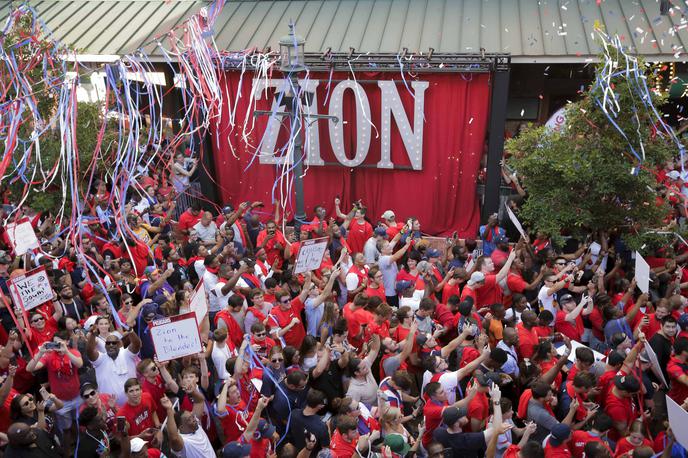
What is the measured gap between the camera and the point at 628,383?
5.36 m

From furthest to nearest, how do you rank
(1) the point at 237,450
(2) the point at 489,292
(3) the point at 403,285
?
1. (2) the point at 489,292
2. (3) the point at 403,285
3. (1) the point at 237,450

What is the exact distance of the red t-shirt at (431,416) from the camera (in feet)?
17.3

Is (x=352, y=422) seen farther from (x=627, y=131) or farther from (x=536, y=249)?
(x=627, y=131)

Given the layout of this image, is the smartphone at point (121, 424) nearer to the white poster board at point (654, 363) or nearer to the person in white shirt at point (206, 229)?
the white poster board at point (654, 363)

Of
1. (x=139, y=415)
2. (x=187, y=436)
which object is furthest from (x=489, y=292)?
(x=139, y=415)

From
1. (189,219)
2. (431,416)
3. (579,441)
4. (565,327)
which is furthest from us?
(189,219)

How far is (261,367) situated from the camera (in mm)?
5965

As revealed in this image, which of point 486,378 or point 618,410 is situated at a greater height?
point 486,378

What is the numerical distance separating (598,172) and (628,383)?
3961mm

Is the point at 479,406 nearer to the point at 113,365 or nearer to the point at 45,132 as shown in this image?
the point at 113,365

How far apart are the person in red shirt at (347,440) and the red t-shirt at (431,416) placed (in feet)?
2.10

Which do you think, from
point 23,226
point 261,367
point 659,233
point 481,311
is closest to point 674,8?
point 659,233

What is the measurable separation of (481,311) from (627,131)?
324 centimetres

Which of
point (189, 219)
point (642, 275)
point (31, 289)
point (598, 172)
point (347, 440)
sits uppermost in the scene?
point (598, 172)
